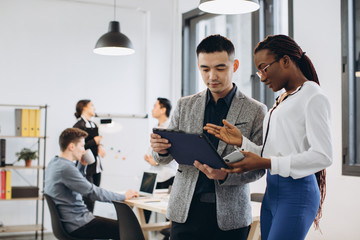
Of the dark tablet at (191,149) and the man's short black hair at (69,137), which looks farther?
the man's short black hair at (69,137)

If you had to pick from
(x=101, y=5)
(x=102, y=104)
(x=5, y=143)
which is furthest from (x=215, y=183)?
(x=101, y=5)

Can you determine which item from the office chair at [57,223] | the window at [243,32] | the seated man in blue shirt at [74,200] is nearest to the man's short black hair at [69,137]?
the seated man in blue shirt at [74,200]

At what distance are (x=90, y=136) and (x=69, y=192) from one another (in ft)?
6.23

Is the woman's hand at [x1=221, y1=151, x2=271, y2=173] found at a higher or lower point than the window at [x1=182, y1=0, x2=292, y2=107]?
lower

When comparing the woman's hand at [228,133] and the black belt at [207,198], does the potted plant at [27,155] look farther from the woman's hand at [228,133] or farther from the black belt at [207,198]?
the woman's hand at [228,133]

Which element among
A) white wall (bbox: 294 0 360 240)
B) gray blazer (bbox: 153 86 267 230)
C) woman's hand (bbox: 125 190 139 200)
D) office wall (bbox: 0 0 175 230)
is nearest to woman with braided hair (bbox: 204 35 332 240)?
gray blazer (bbox: 153 86 267 230)

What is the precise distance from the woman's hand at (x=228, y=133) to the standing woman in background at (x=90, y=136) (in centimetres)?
399

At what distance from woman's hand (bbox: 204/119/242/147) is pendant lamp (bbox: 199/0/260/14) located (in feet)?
5.69

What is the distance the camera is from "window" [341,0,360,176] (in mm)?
3988

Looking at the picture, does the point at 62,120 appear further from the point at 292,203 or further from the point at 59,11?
the point at 292,203

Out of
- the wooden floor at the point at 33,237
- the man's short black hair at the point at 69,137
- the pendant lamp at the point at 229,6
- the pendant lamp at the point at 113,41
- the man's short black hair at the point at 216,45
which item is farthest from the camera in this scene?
the wooden floor at the point at 33,237

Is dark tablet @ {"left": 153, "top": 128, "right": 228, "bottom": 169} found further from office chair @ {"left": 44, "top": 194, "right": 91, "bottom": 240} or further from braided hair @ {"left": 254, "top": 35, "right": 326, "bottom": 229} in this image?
office chair @ {"left": 44, "top": 194, "right": 91, "bottom": 240}

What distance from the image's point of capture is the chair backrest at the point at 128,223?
3219 mm

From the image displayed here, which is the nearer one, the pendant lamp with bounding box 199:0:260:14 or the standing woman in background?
the pendant lamp with bounding box 199:0:260:14
